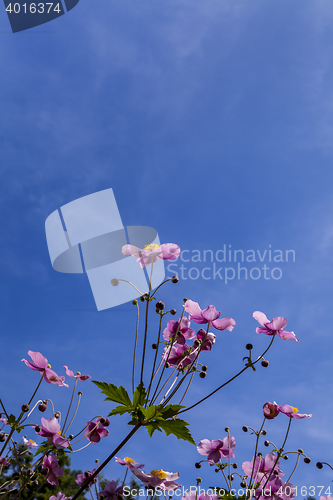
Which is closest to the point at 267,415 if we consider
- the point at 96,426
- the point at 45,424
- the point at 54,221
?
the point at 96,426

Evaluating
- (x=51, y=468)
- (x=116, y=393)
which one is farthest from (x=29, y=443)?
(x=116, y=393)

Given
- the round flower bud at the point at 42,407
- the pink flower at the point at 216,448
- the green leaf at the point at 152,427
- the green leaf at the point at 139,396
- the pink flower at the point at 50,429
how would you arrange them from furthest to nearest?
the pink flower at the point at 216,448, the round flower bud at the point at 42,407, the pink flower at the point at 50,429, the green leaf at the point at 139,396, the green leaf at the point at 152,427

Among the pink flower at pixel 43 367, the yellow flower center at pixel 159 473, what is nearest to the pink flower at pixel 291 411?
the yellow flower center at pixel 159 473

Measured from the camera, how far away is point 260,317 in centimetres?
290

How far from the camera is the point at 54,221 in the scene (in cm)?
766

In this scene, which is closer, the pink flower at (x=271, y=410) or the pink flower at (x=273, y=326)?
the pink flower at (x=273, y=326)

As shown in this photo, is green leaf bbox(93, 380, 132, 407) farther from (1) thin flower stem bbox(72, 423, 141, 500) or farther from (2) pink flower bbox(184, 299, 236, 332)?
(2) pink flower bbox(184, 299, 236, 332)

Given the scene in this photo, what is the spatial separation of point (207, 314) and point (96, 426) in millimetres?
1206

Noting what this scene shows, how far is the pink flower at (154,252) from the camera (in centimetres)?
272

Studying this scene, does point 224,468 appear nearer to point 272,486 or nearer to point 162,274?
point 272,486

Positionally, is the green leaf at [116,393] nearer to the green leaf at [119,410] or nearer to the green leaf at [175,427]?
the green leaf at [119,410]

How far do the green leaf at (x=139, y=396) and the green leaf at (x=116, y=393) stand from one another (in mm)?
48

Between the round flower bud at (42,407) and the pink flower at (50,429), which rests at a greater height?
the round flower bud at (42,407)

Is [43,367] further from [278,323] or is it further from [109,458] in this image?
[278,323]
